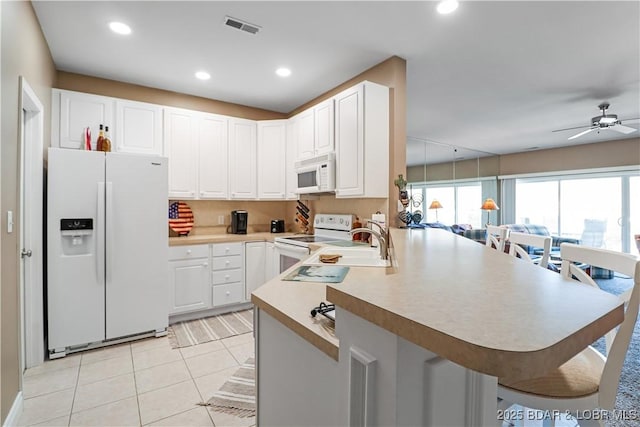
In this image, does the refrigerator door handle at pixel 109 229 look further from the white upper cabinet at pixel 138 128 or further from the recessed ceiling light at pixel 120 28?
the recessed ceiling light at pixel 120 28

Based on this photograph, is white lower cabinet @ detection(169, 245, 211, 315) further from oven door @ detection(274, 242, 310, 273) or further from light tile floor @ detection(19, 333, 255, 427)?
oven door @ detection(274, 242, 310, 273)

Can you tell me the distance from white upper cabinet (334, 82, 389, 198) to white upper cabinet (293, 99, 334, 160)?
0.32 meters

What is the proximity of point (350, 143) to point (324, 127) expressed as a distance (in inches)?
20.6

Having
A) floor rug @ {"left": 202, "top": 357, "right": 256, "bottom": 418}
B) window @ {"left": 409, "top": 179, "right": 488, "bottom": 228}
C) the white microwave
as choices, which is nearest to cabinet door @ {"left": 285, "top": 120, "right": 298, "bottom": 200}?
the white microwave

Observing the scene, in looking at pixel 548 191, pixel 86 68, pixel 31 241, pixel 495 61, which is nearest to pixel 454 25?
pixel 495 61

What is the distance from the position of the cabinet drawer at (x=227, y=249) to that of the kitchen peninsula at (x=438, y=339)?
284 centimetres

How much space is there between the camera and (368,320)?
600 millimetres

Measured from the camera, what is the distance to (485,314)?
1.72ft

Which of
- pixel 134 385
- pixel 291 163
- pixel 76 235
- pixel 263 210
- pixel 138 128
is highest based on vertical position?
pixel 138 128

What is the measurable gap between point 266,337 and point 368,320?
76 cm

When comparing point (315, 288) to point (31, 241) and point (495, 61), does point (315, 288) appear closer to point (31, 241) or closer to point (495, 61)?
point (31, 241)

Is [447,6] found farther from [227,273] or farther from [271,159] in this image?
[227,273]

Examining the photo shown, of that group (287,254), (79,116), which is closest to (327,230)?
(287,254)

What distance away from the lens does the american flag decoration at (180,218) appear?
3.79 meters
